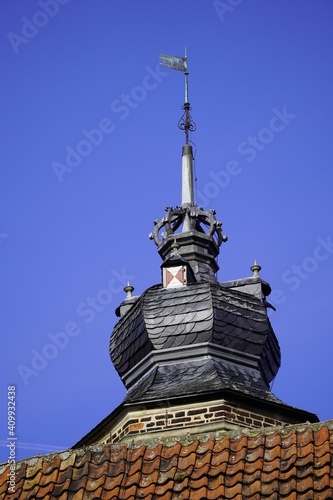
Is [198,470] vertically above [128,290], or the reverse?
[128,290]

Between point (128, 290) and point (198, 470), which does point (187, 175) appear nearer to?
point (128, 290)

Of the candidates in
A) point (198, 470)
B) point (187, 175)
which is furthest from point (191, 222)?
point (198, 470)

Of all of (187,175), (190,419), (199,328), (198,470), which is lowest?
(198,470)

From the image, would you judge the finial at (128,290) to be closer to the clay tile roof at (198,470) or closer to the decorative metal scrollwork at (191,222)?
the decorative metal scrollwork at (191,222)

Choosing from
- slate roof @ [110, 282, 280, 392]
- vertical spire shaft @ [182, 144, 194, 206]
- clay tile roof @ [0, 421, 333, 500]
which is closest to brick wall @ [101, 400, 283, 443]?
slate roof @ [110, 282, 280, 392]

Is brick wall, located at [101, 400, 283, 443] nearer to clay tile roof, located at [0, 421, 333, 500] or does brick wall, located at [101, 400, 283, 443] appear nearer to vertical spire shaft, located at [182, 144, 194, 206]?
clay tile roof, located at [0, 421, 333, 500]

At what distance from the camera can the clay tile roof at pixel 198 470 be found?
49.8 ft

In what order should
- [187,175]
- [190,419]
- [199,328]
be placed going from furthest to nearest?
[187,175]
[199,328]
[190,419]

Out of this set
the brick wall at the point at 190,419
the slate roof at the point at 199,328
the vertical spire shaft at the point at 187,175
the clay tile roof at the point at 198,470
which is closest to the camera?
the clay tile roof at the point at 198,470

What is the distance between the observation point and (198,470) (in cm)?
1574

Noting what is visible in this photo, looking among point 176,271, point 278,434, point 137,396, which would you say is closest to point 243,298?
point 176,271

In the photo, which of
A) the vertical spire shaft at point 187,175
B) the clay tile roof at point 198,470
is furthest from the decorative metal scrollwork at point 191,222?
the clay tile roof at point 198,470

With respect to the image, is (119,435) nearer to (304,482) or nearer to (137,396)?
(137,396)

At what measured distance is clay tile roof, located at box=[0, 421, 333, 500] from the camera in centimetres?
1517
